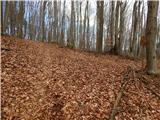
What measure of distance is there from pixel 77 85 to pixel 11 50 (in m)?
4.23

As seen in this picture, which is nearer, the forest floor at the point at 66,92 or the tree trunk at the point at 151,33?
the forest floor at the point at 66,92

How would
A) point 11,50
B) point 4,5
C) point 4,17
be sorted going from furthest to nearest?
point 4,5 < point 4,17 < point 11,50

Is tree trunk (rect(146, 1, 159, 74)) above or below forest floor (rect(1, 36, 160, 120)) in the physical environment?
above

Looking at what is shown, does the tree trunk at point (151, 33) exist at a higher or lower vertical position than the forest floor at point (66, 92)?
higher

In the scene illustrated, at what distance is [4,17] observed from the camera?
72.4 feet

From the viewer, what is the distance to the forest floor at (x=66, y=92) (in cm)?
679

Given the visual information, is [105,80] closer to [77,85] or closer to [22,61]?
[77,85]

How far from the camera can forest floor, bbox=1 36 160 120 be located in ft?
22.3

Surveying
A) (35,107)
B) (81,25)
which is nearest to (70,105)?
(35,107)

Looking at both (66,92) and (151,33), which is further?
(151,33)

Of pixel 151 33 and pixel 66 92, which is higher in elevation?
pixel 151 33

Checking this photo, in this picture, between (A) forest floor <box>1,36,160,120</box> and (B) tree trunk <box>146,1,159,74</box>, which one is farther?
(B) tree trunk <box>146,1,159,74</box>

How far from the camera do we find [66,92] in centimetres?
781

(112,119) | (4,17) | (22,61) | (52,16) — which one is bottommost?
(112,119)
